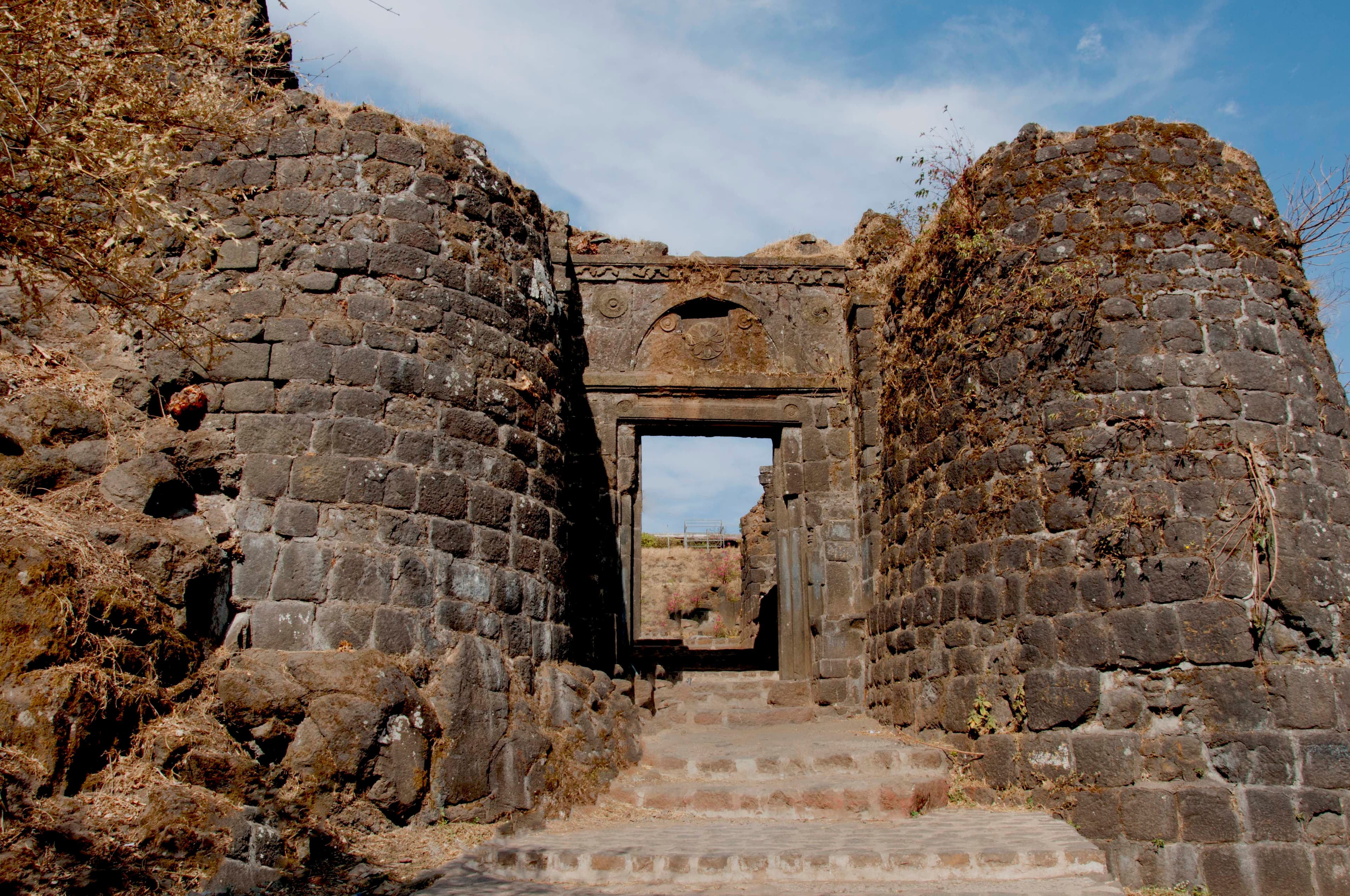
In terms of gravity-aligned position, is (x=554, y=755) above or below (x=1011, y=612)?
below

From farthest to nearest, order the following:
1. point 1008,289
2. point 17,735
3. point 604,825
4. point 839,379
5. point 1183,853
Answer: point 839,379 → point 1008,289 → point 604,825 → point 1183,853 → point 17,735

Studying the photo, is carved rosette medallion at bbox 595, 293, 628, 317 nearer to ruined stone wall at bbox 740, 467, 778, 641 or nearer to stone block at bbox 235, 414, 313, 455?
stone block at bbox 235, 414, 313, 455

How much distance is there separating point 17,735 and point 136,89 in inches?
119

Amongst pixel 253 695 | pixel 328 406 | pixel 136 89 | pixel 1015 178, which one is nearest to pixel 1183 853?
pixel 1015 178

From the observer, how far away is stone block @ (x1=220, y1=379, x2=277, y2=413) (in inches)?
260

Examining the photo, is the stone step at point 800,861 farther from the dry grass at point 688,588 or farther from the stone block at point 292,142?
the dry grass at point 688,588

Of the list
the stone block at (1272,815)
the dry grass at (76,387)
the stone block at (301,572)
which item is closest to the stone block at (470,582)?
the stone block at (301,572)

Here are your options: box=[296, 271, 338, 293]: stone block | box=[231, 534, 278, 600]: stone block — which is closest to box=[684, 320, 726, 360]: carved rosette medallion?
box=[296, 271, 338, 293]: stone block

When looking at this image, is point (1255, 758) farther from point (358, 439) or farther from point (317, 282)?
point (317, 282)

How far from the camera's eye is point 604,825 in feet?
21.1

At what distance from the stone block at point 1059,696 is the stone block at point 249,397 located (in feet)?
18.1

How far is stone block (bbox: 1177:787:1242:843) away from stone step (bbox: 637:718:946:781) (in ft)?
5.66

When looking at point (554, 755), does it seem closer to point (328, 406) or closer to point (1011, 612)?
point (328, 406)

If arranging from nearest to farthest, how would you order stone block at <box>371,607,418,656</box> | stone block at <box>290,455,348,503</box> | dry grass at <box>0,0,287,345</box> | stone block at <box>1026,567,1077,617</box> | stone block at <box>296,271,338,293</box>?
dry grass at <box>0,0,287,345</box> → stone block at <box>371,607,418,656</box> → stone block at <box>290,455,348,503</box> → stone block at <box>1026,567,1077,617</box> → stone block at <box>296,271,338,293</box>
